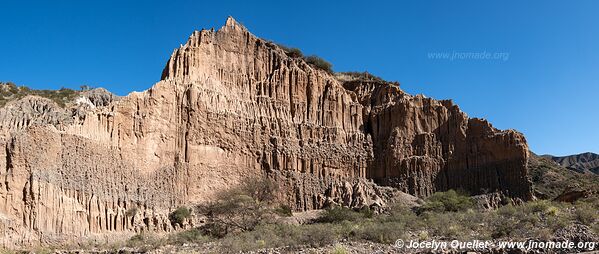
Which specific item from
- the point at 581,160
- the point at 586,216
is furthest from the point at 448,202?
the point at 581,160

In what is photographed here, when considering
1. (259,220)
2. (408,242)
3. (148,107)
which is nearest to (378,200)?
(259,220)

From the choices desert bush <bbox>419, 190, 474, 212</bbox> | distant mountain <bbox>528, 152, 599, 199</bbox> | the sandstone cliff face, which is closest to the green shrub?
the sandstone cliff face

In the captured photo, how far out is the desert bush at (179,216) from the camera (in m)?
41.3

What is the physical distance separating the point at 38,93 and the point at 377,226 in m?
41.4

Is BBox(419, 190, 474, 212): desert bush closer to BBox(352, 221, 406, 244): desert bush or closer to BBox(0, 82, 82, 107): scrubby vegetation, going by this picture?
BBox(352, 221, 406, 244): desert bush

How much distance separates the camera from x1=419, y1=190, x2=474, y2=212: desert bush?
44.8 meters

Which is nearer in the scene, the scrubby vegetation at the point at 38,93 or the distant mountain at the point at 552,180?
the scrubby vegetation at the point at 38,93

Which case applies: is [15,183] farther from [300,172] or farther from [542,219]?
[542,219]

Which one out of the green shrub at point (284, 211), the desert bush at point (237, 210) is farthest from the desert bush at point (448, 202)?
the desert bush at point (237, 210)

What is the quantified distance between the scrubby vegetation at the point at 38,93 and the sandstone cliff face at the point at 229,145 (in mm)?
3518

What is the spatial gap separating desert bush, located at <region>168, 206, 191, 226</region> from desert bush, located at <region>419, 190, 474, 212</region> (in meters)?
17.9

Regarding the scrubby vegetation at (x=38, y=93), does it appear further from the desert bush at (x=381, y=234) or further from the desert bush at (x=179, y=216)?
the desert bush at (x=381, y=234)

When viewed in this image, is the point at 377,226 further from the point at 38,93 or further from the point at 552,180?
the point at 38,93

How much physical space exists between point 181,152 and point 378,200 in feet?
55.3
